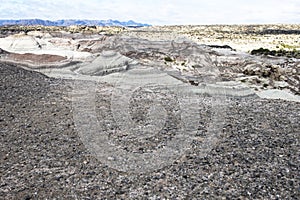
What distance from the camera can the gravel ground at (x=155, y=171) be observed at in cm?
501

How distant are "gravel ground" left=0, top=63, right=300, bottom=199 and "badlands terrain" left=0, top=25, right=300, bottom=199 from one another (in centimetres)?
2

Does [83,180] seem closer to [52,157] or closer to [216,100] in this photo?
[52,157]

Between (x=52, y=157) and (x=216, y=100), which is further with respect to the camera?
(x=216, y=100)

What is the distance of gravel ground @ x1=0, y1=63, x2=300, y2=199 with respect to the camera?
5.01m

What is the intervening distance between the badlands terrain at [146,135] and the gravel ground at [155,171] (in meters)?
0.02

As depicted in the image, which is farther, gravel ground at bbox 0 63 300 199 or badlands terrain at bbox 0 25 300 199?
badlands terrain at bbox 0 25 300 199

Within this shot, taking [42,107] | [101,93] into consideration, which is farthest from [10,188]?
[101,93]

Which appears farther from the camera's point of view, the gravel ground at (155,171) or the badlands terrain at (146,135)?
the badlands terrain at (146,135)

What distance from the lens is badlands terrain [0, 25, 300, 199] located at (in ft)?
17.1

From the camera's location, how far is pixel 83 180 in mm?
5316

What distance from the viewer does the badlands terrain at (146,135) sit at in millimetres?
5199

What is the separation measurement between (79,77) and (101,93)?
357 cm

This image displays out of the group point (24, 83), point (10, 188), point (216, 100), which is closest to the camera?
point (10, 188)

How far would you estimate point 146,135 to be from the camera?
7488mm
